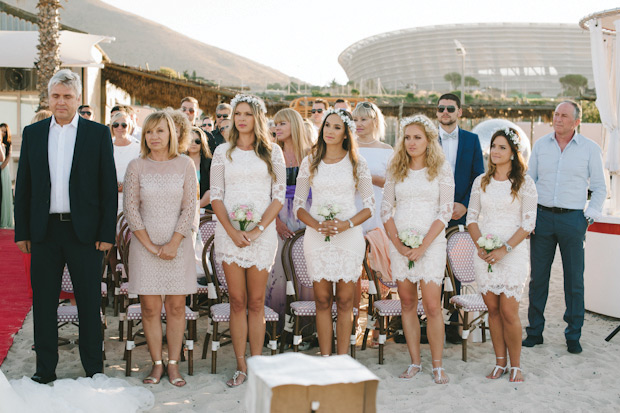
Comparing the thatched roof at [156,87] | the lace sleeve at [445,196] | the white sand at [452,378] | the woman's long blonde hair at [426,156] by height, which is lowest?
the white sand at [452,378]

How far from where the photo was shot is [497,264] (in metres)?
5.14

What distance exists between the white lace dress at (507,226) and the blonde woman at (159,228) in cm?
243

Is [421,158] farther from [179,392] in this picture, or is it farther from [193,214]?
[179,392]

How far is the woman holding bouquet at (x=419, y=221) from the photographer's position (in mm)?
5137

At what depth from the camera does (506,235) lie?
16.9 ft

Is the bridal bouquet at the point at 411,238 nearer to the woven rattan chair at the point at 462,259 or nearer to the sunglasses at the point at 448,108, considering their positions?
the woven rattan chair at the point at 462,259

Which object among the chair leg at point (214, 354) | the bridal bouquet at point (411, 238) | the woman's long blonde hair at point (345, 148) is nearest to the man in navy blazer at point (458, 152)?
the bridal bouquet at point (411, 238)

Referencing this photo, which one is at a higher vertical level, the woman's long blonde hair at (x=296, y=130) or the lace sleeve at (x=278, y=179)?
the woman's long blonde hair at (x=296, y=130)

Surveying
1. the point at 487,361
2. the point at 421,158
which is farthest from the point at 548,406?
the point at 421,158

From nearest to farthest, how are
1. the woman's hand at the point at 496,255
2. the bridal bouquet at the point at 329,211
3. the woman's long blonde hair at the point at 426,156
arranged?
1. the bridal bouquet at the point at 329,211
2. the woman's hand at the point at 496,255
3. the woman's long blonde hair at the point at 426,156

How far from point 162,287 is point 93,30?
19972 cm

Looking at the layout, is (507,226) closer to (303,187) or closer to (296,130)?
(303,187)

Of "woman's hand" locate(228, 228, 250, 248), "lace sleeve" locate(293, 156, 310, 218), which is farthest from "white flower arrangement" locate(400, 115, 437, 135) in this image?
"woman's hand" locate(228, 228, 250, 248)

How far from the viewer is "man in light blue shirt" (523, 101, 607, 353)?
19.9 ft
